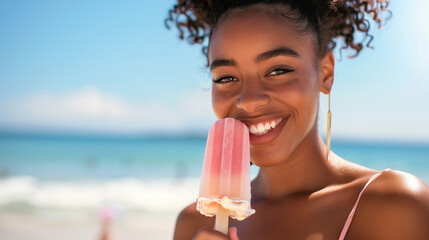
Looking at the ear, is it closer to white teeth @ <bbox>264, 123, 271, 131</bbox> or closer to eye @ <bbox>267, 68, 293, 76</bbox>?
eye @ <bbox>267, 68, 293, 76</bbox>

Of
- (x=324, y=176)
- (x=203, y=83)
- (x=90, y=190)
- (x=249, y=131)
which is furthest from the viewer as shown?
(x=90, y=190)

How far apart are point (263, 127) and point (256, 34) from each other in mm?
425

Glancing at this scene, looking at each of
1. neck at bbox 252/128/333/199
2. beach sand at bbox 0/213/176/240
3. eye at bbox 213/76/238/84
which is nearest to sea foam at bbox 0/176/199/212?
beach sand at bbox 0/213/176/240

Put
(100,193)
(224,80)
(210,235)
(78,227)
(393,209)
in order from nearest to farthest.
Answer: (210,235), (393,209), (224,80), (78,227), (100,193)

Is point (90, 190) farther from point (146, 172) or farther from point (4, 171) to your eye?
point (4, 171)

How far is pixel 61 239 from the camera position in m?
7.23

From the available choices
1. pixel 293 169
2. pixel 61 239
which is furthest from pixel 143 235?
pixel 293 169

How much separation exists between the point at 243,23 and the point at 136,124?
729 inches

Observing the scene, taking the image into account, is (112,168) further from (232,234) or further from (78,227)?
(232,234)

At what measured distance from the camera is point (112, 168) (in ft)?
44.5

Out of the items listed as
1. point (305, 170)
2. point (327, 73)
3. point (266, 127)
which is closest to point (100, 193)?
point (305, 170)

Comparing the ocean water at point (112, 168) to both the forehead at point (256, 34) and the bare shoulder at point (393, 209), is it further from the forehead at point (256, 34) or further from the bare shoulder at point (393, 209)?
the bare shoulder at point (393, 209)

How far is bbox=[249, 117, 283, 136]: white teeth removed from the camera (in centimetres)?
218

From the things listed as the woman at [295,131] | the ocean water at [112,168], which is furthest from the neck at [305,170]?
the ocean water at [112,168]
